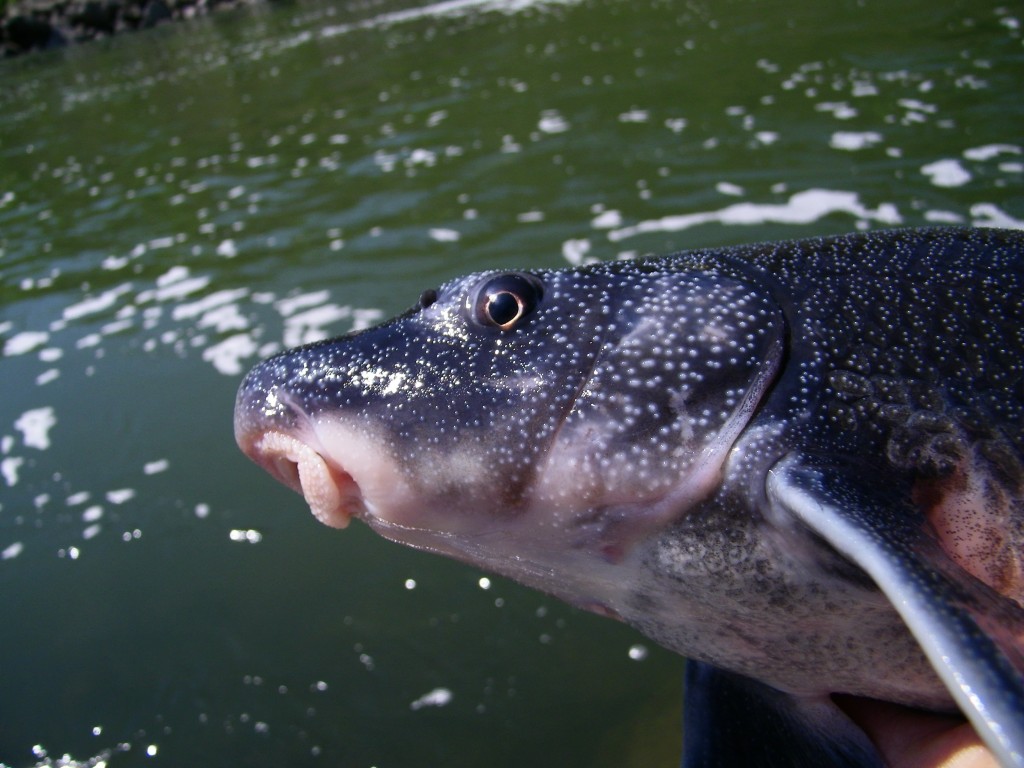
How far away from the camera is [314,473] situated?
232 centimetres

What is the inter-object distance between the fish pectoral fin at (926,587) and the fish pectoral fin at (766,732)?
101cm

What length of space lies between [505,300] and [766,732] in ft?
5.38

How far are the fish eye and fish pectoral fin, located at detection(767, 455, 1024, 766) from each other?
845mm

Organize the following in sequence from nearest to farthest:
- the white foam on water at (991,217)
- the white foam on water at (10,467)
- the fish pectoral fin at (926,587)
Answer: the fish pectoral fin at (926,587) < the white foam on water at (10,467) < the white foam on water at (991,217)

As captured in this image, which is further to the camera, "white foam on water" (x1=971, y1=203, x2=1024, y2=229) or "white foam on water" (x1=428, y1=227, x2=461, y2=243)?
"white foam on water" (x1=428, y1=227, x2=461, y2=243)

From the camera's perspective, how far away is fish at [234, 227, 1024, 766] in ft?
7.11

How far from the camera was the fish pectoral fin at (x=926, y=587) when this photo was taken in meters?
1.57

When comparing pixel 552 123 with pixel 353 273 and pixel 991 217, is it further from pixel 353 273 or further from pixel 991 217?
pixel 991 217

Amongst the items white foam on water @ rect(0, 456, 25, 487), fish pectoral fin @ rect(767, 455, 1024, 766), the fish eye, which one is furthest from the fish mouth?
white foam on water @ rect(0, 456, 25, 487)

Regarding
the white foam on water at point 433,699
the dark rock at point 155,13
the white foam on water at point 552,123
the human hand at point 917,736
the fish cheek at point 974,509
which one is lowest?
the dark rock at point 155,13

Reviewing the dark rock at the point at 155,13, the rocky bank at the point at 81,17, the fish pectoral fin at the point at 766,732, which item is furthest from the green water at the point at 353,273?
the dark rock at the point at 155,13

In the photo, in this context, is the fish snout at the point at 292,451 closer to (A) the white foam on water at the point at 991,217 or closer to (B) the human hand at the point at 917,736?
(B) the human hand at the point at 917,736

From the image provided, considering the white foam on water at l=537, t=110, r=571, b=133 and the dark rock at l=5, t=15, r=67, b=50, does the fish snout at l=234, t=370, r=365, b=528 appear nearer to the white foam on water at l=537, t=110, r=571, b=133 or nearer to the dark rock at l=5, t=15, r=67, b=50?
the white foam on water at l=537, t=110, r=571, b=133

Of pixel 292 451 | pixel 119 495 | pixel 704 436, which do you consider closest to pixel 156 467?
pixel 119 495
